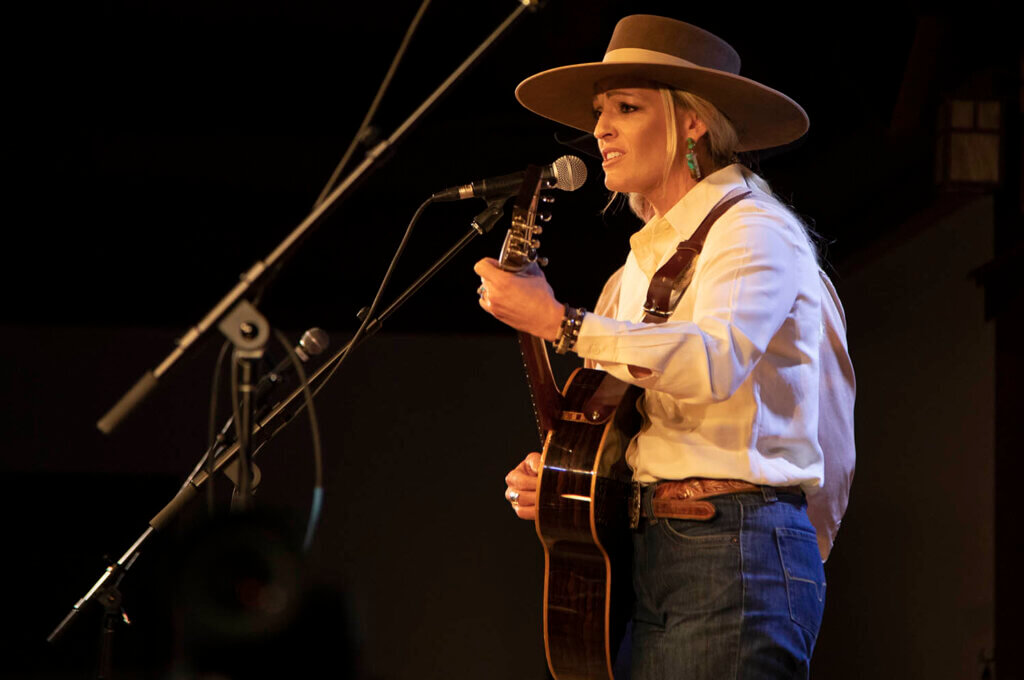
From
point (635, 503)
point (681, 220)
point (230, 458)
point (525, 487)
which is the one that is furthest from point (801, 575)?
point (230, 458)

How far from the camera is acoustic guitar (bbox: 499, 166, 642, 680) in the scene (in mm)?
1885

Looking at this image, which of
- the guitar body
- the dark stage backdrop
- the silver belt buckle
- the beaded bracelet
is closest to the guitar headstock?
the beaded bracelet

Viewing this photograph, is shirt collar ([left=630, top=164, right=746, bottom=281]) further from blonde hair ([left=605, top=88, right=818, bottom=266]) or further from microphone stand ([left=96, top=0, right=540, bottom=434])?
microphone stand ([left=96, top=0, right=540, bottom=434])

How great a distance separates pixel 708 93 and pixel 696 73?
0.09 meters

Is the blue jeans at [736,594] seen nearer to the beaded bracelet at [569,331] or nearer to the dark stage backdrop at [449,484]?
the beaded bracelet at [569,331]

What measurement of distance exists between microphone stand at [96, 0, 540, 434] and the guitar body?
66 centimetres

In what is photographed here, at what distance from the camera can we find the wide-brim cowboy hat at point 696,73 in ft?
6.81

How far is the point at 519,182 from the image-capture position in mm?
1879

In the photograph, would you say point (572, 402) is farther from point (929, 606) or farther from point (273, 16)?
point (273, 16)

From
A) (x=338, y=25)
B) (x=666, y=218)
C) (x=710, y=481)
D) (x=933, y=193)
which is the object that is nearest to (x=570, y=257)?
(x=338, y=25)

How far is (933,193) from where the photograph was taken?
13.8ft

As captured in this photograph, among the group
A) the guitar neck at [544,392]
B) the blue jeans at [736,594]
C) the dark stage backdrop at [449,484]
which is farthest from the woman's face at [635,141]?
the dark stage backdrop at [449,484]

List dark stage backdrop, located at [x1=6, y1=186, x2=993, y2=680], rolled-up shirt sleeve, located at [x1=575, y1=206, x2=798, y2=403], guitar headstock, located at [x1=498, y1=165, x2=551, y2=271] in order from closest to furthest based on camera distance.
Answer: rolled-up shirt sleeve, located at [x1=575, y1=206, x2=798, y2=403] < guitar headstock, located at [x1=498, y1=165, x2=551, y2=271] < dark stage backdrop, located at [x1=6, y1=186, x2=993, y2=680]

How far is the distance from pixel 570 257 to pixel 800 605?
13.2ft
